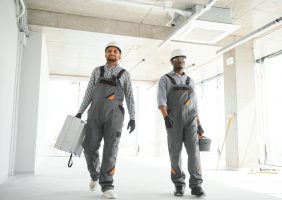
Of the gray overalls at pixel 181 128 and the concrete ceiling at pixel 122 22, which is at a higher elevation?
the concrete ceiling at pixel 122 22

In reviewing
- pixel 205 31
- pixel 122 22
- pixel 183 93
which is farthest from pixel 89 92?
pixel 122 22

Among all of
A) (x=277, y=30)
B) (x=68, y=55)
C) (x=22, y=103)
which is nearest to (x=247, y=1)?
(x=277, y=30)

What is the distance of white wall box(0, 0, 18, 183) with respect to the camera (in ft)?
9.93

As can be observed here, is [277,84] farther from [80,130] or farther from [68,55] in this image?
[80,130]

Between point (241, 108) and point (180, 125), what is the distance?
3221mm

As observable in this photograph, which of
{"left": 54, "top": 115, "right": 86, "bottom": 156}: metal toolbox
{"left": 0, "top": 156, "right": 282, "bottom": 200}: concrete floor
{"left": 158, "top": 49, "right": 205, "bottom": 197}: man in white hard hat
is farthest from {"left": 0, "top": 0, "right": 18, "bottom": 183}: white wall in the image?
{"left": 158, "top": 49, "right": 205, "bottom": 197}: man in white hard hat

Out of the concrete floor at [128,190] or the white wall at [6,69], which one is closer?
the concrete floor at [128,190]

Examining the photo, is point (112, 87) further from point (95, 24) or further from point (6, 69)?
point (95, 24)

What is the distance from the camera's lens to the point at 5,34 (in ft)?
10.3

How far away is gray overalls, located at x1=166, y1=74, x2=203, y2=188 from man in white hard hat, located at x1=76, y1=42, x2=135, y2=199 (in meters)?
A: 0.41

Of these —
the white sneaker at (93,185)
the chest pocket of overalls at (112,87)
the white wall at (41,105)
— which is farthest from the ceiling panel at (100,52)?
the white sneaker at (93,185)

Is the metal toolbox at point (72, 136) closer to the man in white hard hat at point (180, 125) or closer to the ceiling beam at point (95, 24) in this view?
the man in white hard hat at point (180, 125)

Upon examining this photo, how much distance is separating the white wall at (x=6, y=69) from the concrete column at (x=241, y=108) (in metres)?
3.92

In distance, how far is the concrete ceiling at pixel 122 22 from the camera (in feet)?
14.5
